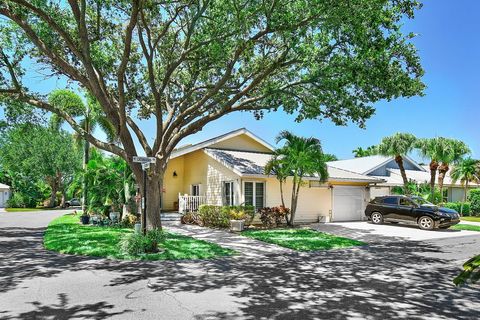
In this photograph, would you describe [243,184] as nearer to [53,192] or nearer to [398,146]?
[398,146]

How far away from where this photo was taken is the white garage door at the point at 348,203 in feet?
79.3

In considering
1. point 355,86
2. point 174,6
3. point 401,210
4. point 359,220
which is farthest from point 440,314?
point 359,220

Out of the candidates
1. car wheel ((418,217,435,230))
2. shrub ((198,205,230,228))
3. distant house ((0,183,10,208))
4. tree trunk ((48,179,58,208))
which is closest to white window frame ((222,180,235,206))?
shrub ((198,205,230,228))

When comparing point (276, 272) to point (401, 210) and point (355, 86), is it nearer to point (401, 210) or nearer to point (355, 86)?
point (355, 86)

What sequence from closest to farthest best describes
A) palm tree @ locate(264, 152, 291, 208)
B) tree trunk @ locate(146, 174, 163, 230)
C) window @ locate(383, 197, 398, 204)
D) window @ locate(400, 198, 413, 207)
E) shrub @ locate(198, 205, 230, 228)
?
tree trunk @ locate(146, 174, 163, 230)
shrub @ locate(198, 205, 230, 228)
palm tree @ locate(264, 152, 291, 208)
window @ locate(400, 198, 413, 207)
window @ locate(383, 197, 398, 204)

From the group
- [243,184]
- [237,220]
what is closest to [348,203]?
[243,184]

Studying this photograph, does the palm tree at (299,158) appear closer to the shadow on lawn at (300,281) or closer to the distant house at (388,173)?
the shadow on lawn at (300,281)

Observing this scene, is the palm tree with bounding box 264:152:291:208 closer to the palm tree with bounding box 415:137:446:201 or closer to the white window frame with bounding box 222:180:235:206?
the white window frame with bounding box 222:180:235:206

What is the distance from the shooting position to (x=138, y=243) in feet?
37.0

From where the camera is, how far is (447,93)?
691 inches

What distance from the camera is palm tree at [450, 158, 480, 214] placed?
36.1 m

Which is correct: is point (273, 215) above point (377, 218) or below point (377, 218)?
above

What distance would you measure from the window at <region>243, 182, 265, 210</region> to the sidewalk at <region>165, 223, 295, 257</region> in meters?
3.02

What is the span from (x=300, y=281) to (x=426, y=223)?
14656 mm
